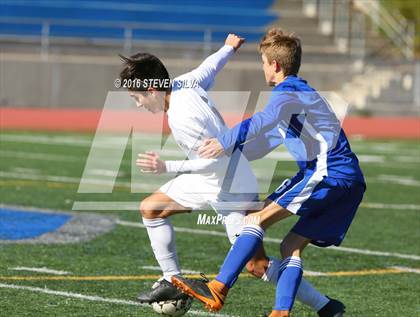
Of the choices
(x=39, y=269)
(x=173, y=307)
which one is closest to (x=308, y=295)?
(x=173, y=307)

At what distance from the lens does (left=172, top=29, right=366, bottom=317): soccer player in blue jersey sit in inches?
232

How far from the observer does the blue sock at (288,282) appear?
5.89m

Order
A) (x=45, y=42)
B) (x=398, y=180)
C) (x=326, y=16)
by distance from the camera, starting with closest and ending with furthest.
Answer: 1. (x=398, y=180)
2. (x=45, y=42)
3. (x=326, y=16)

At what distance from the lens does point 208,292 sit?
584 centimetres

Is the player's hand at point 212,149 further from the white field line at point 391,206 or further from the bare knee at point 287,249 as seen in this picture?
the white field line at point 391,206

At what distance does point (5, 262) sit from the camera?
8117 millimetres

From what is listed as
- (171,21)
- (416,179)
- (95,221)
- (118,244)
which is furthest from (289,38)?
(171,21)

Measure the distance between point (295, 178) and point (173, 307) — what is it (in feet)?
3.34

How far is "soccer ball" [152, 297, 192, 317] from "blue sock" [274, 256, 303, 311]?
588 mm

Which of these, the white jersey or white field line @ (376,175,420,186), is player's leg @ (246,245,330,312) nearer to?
the white jersey

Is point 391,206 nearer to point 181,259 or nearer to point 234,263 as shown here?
point 181,259

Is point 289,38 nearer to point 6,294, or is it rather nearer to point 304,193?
point 304,193

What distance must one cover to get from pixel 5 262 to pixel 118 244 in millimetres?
1332

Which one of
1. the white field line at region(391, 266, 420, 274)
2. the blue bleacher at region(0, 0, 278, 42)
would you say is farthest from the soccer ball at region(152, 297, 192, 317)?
the blue bleacher at region(0, 0, 278, 42)
